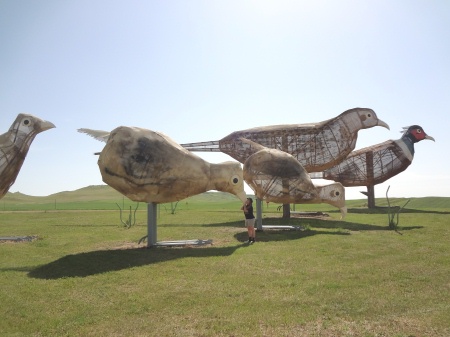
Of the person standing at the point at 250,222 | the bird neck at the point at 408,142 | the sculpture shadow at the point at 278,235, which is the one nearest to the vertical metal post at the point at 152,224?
the person standing at the point at 250,222

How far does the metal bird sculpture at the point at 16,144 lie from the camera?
41.6 ft

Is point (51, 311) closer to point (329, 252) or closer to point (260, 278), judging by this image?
point (260, 278)

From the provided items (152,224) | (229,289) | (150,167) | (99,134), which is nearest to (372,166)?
(152,224)

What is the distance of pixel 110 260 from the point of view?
30.7 ft

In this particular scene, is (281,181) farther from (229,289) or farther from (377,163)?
(377,163)

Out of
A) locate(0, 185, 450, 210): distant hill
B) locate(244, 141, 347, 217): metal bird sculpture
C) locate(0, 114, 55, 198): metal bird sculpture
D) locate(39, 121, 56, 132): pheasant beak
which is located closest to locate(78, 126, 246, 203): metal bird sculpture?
locate(244, 141, 347, 217): metal bird sculpture

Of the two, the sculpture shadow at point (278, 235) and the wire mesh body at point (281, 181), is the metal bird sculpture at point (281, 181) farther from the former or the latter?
the sculpture shadow at point (278, 235)

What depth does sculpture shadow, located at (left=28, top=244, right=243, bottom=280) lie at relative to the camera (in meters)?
8.16

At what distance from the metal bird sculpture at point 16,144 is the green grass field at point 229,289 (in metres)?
2.52

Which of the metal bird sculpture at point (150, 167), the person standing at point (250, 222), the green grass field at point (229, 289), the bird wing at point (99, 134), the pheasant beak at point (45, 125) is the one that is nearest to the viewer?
the green grass field at point (229, 289)

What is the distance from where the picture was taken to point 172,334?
4.82 meters

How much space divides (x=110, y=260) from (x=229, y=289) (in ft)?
13.2

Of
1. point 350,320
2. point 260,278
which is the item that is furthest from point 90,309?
point 350,320

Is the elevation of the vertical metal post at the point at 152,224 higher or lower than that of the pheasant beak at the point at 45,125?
lower
